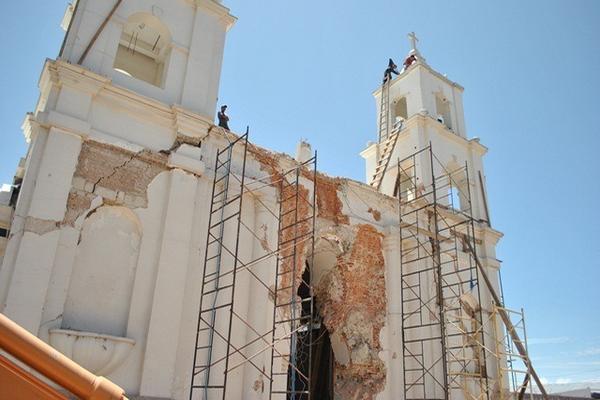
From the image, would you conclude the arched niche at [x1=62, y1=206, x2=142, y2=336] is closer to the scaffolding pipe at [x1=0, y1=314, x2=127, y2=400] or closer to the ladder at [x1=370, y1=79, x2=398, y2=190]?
the scaffolding pipe at [x1=0, y1=314, x2=127, y2=400]

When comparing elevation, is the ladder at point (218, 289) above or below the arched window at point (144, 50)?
below

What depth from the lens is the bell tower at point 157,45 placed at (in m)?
9.58

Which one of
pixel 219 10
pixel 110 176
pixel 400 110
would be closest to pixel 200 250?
pixel 110 176

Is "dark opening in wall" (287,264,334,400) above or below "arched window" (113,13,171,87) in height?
below

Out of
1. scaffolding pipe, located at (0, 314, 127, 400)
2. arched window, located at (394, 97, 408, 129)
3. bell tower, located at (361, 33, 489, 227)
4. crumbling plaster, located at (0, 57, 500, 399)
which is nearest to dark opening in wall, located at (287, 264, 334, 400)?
crumbling plaster, located at (0, 57, 500, 399)

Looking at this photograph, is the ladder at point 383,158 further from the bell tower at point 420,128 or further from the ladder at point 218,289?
the ladder at point 218,289

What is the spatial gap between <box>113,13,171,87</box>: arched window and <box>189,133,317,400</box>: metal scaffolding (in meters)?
2.72

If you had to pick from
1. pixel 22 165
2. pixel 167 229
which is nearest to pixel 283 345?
pixel 167 229

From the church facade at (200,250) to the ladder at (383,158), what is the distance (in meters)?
0.57

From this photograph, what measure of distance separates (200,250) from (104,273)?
5.62 feet

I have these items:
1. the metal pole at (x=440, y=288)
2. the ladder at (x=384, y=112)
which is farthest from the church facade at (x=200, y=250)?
the ladder at (x=384, y=112)

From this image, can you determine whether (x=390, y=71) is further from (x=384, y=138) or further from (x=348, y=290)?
(x=348, y=290)

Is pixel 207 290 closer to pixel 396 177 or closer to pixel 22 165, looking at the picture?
pixel 22 165

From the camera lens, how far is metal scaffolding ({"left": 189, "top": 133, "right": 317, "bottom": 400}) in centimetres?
881
